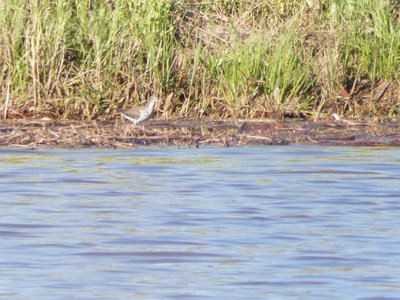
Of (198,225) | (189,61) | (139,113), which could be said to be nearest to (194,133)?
(139,113)

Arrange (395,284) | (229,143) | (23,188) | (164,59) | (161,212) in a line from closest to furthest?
(395,284) < (161,212) < (23,188) < (229,143) < (164,59)

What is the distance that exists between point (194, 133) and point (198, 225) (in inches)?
158

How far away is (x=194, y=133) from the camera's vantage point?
1031 centimetres

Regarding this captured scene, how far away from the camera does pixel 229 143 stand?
9867mm

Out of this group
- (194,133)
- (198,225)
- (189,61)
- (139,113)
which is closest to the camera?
(198,225)

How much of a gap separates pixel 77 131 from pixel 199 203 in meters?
3.17

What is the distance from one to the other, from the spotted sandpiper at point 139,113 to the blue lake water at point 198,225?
1.48 m

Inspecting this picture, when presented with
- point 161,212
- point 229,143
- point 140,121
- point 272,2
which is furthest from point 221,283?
point 272,2

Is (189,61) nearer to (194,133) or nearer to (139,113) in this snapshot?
(139,113)

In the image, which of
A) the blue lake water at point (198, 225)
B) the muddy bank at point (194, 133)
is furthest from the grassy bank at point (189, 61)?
the blue lake water at point (198, 225)

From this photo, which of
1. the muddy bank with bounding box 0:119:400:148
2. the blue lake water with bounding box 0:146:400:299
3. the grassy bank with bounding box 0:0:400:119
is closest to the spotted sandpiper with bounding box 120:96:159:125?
the muddy bank with bounding box 0:119:400:148

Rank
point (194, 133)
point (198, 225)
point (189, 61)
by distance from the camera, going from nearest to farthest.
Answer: point (198, 225), point (194, 133), point (189, 61)

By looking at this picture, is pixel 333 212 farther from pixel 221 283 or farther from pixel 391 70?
pixel 391 70

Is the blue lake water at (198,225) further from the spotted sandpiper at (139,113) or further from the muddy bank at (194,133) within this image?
the spotted sandpiper at (139,113)
